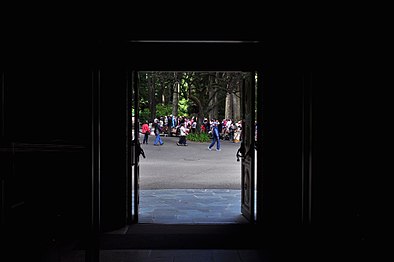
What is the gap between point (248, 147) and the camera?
7461 millimetres

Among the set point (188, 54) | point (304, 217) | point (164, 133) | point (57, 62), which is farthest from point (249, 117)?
point (164, 133)

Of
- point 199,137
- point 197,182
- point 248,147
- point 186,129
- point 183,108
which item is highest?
point 183,108

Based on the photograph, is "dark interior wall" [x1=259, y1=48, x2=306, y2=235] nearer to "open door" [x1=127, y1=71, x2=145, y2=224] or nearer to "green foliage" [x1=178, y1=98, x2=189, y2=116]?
"open door" [x1=127, y1=71, x2=145, y2=224]

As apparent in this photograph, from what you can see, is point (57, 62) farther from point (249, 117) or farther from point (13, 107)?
point (249, 117)

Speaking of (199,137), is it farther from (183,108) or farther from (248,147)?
(248,147)

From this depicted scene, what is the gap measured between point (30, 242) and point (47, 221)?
28.8 inches

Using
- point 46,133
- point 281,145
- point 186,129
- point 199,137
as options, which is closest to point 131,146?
point 46,133

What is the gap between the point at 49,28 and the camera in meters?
5.96

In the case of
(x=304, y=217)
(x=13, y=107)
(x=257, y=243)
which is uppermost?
(x=13, y=107)

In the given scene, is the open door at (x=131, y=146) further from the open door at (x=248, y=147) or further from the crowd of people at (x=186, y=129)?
the crowd of people at (x=186, y=129)

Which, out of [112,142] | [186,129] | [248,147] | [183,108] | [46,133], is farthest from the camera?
[183,108]

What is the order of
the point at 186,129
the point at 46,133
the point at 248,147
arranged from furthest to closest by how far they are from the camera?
the point at 186,129 → the point at 248,147 → the point at 46,133


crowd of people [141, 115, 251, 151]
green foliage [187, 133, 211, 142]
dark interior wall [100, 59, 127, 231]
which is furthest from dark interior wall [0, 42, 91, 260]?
green foliage [187, 133, 211, 142]

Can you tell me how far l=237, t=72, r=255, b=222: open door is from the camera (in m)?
7.05
